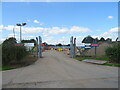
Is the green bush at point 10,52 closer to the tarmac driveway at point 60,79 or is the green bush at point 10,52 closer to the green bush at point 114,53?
the tarmac driveway at point 60,79

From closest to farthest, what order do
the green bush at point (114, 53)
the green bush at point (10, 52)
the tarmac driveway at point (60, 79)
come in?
the tarmac driveway at point (60, 79)
the green bush at point (10, 52)
the green bush at point (114, 53)

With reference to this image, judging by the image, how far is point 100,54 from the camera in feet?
74.2

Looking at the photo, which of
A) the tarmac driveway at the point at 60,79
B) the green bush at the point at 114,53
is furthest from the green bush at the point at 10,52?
the green bush at the point at 114,53

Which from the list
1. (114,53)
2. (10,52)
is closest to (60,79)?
(10,52)

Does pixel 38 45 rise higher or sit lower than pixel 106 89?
higher

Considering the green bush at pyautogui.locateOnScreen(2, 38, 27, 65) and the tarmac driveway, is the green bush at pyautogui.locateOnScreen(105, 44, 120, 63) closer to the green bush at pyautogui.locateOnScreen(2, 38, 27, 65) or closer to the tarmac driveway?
the tarmac driveway

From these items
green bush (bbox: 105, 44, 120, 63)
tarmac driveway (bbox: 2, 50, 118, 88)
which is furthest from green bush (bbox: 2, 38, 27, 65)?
green bush (bbox: 105, 44, 120, 63)

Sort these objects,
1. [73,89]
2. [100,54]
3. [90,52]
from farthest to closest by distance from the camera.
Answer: [90,52] < [100,54] < [73,89]

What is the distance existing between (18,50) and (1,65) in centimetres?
215

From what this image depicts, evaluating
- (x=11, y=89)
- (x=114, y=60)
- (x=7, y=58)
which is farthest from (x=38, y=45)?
(x=11, y=89)

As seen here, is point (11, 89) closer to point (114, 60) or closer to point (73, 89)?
point (73, 89)

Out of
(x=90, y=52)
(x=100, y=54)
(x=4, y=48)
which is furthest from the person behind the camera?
(x=90, y=52)

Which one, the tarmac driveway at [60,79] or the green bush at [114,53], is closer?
the tarmac driveway at [60,79]

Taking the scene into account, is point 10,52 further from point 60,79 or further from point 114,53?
point 114,53
